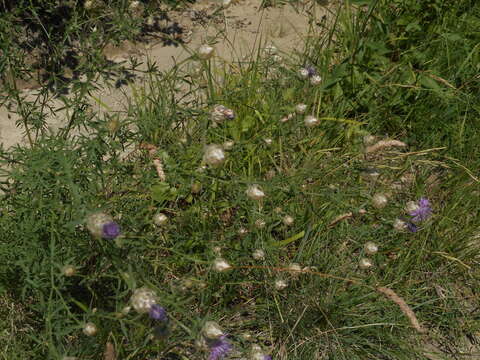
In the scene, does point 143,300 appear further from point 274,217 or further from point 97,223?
point 274,217

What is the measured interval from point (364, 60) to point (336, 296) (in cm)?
141

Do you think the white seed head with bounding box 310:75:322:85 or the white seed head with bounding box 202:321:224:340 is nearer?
the white seed head with bounding box 202:321:224:340

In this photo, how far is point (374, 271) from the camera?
2178 mm

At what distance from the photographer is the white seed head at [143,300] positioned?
1304 mm

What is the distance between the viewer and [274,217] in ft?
6.88

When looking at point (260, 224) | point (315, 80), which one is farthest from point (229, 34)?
point (260, 224)

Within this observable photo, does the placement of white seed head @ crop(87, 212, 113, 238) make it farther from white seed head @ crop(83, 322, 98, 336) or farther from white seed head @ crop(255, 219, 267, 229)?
white seed head @ crop(255, 219, 267, 229)

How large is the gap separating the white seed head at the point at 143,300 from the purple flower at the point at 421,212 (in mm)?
1184

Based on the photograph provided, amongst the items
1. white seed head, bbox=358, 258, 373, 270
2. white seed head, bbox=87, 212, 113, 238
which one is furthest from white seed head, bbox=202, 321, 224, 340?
white seed head, bbox=358, 258, 373, 270

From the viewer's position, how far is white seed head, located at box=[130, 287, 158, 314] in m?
1.30

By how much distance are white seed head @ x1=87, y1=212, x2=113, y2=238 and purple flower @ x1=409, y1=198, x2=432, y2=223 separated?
1275 millimetres

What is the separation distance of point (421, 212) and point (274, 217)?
60 cm

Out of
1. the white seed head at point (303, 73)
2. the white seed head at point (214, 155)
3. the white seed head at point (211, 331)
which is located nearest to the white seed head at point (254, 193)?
the white seed head at point (214, 155)

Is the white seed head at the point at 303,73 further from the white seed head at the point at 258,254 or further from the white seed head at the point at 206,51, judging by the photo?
the white seed head at the point at 258,254
